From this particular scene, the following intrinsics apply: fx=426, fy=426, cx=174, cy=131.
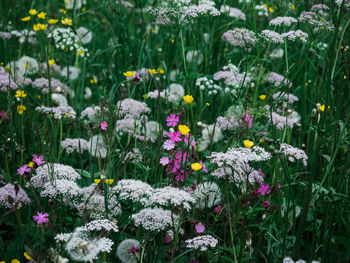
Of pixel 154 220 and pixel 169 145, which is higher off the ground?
pixel 169 145

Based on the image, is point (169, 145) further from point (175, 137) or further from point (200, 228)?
point (200, 228)

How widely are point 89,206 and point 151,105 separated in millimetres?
1262

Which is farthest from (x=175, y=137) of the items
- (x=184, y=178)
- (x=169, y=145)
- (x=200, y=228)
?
(x=200, y=228)

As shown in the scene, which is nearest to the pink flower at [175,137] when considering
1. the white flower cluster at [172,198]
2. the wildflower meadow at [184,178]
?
the wildflower meadow at [184,178]

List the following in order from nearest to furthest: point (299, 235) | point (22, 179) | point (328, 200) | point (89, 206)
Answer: point (299, 235)
point (89, 206)
point (328, 200)
point (22, 179)

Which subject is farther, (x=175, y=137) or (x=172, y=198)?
(x=175, y=137)

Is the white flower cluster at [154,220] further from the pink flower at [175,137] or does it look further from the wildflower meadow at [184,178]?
the pink flower at [175,137]

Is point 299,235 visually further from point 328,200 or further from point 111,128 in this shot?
point 111,128

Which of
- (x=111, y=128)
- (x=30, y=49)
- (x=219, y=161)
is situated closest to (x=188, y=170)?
(x=219, y=161)

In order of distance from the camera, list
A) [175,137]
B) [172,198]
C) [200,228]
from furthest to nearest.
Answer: [175,137], [200,228], [172,198]

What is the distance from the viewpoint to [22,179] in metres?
2.45

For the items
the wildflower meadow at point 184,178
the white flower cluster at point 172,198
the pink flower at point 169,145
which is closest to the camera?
the white flower cluster at point 172,198

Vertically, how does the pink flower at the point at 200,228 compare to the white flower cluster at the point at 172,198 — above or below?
below

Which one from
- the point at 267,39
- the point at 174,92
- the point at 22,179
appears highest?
the point at 267,39
